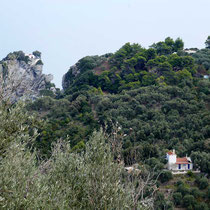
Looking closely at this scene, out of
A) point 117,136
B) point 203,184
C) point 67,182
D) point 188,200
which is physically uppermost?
point 117,136

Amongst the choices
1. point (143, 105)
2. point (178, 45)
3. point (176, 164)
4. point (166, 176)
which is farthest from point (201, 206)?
point (178, 45)

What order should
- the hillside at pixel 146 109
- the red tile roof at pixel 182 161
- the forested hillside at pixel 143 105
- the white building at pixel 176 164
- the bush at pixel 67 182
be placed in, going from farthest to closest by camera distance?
the forested hillside at pixel 143 105
the hillside at pixel 146 109
the white building at pixel 176 164
the red tile roof at pixel 182 161
the bush at pixel 67 182

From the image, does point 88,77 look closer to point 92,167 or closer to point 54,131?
point 54,131

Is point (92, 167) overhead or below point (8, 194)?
overhead

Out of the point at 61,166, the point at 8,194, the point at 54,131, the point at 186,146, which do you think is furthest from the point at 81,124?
the point at 8,194

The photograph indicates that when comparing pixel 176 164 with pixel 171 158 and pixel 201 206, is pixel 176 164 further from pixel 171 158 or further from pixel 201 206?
pixel 201 206

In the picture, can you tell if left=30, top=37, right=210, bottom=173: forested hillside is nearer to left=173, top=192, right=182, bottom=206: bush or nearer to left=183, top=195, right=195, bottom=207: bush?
left=173, top=192, right=182, bottom=206: bush

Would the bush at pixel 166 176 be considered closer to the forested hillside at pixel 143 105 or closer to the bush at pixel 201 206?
the forested hillside at pixel 143 105

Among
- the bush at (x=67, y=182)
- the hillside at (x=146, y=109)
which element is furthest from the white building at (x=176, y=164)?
the bush at (x=67, y=182)

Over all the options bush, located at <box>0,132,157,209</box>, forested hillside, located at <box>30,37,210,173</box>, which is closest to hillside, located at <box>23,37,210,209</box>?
forested hillside, located at <box>30,37,210,173</box>

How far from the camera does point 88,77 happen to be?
40.1 meters

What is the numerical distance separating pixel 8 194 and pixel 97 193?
1655mm

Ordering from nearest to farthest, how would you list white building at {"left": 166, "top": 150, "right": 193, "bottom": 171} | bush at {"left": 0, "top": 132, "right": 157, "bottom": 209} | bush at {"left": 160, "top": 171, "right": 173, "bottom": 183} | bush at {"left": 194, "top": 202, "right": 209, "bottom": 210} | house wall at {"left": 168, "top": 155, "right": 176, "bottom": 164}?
bush at {"left": 0, "top": 132, "right": 157, "bottom": 209} → bush at {"left": 194, "top": 202, "right": 209, "bottom": 210} → bush at {"left": 160, "top": 171, "right": 173, "bottom": 183} → white building at {"left": 166, "top": 150, "right": 193, "bottom": 171} → house wall at {"left": 168, "top": 155, "right": 176, "bottom": 164}

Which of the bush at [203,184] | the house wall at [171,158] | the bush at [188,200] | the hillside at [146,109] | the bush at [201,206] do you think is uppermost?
the hillside at [146,109]
